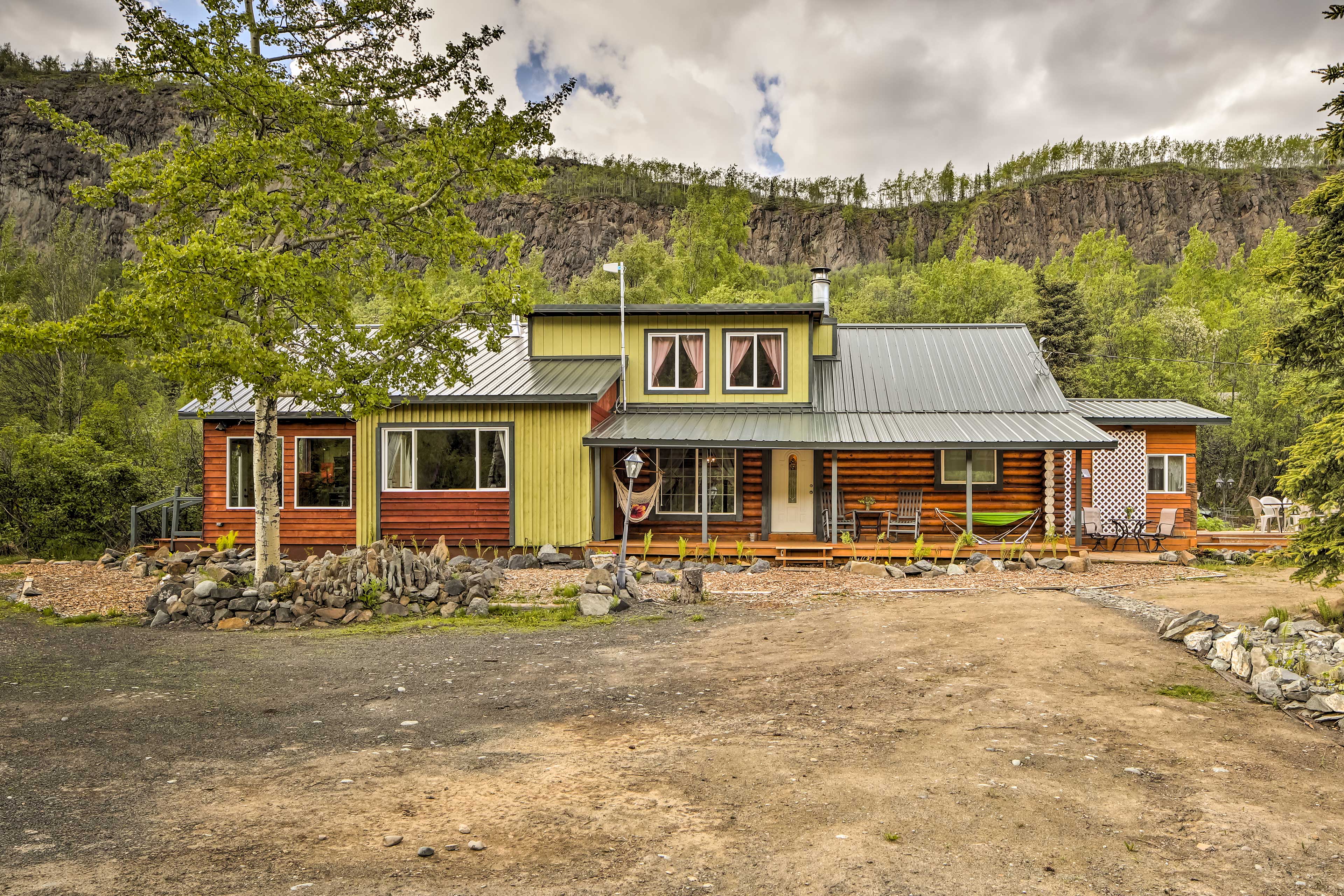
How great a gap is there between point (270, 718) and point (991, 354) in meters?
16.0

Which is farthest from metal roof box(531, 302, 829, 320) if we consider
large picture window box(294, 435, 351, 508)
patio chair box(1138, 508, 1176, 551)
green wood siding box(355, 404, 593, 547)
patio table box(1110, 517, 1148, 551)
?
patio chair box(1138, 508, 1176, 551)

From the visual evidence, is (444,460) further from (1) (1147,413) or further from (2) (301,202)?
(1) (1147,413)

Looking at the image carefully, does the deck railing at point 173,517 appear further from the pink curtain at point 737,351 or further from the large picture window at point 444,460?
the pink curtain at point 737,351

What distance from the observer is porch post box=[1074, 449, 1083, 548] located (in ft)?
45.9

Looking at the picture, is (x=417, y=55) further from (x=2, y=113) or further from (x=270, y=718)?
(x=2, y=113)

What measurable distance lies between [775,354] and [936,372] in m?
3.71

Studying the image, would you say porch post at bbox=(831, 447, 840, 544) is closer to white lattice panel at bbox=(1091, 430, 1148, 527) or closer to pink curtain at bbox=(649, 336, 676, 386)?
pink curtain at bbox=(649, 336, 676, 386)

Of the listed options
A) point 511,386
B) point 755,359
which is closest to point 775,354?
point 755,359

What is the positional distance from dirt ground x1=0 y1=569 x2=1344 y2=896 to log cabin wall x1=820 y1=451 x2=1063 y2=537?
7664 millimetres

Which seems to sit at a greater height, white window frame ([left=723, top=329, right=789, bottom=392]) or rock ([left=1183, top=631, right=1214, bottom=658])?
white window frame ([left=723, top=329, right=789, bottom=392])

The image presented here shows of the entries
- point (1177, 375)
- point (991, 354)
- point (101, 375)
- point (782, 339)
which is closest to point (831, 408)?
point (782, 339)

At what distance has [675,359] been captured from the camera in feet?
53.8

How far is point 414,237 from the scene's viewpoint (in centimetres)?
1073

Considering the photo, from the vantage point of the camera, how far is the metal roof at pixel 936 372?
1585 centimetres
